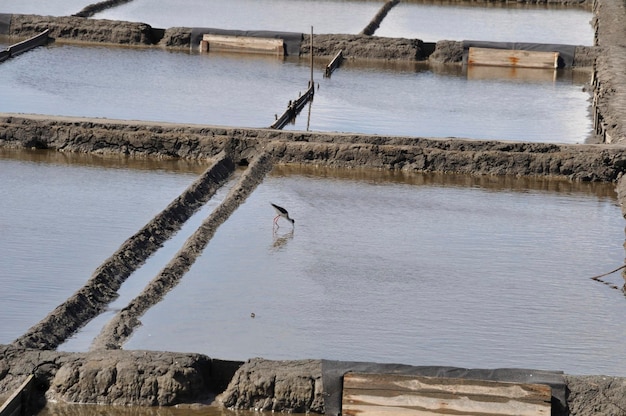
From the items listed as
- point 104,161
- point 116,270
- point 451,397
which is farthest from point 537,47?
point 451,397

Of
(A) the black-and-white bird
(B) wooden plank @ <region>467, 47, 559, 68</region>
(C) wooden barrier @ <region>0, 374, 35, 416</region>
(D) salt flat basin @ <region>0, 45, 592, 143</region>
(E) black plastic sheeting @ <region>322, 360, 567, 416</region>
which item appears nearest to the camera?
(C) wooden barrier @ <region>0, 374, 35, 416</region>

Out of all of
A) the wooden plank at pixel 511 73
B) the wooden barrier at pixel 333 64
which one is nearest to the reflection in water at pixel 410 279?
the wooden barrier at pixel 333 64

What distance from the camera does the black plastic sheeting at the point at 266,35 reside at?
21.1 m

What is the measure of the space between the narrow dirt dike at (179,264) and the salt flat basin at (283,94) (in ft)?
7.54

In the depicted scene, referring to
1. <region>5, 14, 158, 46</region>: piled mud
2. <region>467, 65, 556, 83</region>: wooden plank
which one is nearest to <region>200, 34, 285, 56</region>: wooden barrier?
<region>5, 14, 158, 46</region>: piled mud

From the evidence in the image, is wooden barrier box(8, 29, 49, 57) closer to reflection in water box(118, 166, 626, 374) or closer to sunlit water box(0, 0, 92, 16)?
sunlit water box(0, 0, 92, 16)

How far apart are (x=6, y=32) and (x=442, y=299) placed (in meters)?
15.2

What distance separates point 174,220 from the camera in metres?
10.9

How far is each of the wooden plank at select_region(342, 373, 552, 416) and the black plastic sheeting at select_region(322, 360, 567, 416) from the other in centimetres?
7

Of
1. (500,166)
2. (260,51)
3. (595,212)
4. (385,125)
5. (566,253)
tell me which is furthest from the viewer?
(260,51)

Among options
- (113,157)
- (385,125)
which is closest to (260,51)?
(385,125)

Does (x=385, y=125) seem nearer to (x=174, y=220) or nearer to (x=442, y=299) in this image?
(x=174, y=220)

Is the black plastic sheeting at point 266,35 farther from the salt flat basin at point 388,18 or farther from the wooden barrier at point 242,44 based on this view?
the salt flat basin at point 388,18

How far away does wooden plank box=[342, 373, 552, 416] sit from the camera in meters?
6.94
